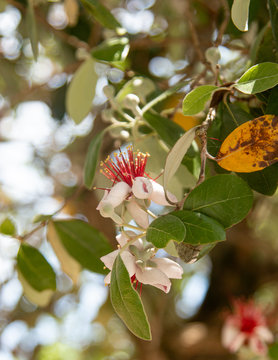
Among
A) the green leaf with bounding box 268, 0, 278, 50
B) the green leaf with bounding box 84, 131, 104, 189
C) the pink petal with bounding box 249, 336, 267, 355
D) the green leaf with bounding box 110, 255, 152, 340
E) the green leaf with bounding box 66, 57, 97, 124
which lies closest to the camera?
the green leaf with bounding box 110, 255, 152, 340

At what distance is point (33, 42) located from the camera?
36.1 inches

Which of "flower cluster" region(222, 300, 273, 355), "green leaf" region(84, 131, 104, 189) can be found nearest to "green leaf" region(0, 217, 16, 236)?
"green leaf" region(84, 131, 104, 189)

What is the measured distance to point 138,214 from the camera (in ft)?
2.01

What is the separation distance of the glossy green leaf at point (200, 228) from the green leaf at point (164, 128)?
190 millimetres

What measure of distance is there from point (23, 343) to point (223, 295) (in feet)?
4.42

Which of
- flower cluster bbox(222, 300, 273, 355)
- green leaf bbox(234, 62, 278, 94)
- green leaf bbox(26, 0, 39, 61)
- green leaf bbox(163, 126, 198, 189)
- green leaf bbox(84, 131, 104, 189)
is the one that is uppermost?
green leaf bbox(234, 62, 278, 94)

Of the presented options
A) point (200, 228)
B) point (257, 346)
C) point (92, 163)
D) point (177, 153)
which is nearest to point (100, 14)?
point (92, 163)

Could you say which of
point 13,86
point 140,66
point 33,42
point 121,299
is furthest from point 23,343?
point 121,299

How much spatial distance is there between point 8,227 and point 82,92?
0.32 meters

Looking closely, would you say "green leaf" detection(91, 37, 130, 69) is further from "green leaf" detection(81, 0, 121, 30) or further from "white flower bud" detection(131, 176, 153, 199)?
"white flower bud" detection(131, 176, 153, 199)

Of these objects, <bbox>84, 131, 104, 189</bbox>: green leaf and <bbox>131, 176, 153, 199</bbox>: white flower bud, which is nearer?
<bbox>131, 176, 153, 199</bbox>: white flower bud

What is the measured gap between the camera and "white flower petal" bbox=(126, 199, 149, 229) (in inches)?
24.0

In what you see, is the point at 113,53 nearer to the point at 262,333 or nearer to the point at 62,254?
the point at 62,254

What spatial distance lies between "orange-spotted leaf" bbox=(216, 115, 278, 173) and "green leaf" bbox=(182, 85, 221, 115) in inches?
2.4
